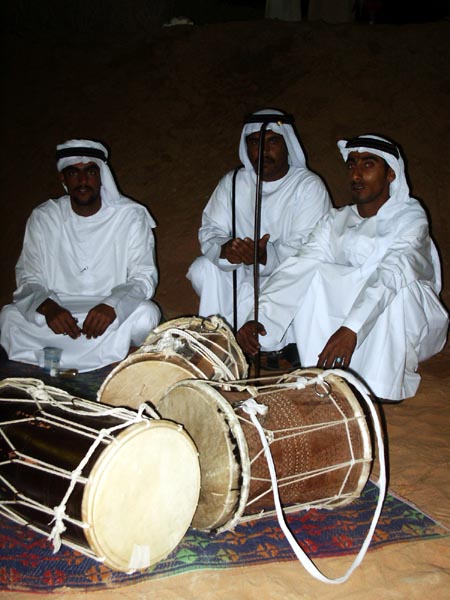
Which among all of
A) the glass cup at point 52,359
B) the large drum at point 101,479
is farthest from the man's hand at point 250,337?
the large drum at point 101,479

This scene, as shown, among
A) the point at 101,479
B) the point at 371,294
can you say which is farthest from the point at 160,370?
the point at 371,294

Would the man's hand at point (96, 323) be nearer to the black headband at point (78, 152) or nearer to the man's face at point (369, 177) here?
the black headband at point (78, 152)

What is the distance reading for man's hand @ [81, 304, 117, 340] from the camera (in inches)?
161

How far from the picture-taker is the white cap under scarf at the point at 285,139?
4.43 meters

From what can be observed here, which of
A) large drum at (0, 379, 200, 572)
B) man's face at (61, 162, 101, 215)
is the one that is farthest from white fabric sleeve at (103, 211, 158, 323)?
large drum at (0, 379, 200, 572)

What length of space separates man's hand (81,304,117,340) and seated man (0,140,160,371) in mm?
138

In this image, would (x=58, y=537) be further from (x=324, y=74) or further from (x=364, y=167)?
(x=324, y=74)

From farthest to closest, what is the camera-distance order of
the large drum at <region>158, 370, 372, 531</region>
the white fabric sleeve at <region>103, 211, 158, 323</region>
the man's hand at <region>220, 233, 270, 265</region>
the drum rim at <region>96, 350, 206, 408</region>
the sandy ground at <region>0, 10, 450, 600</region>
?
the sandy ground at <region>0, 10, 450, 600</region>
the white fabric sleeve at <region>103, 211, 158, 323</region>
the man's hand at <region>220, 233, 270, 265</region>
the drum rim at <region>96, 350, 206, 408</region>
the large drum at <region>158, 370, 372, 531</region>

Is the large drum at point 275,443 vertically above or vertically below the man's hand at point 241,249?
below

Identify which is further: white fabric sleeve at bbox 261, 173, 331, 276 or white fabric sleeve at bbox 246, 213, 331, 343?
white fabric sleeve at bbox 261, 173, 331, 276

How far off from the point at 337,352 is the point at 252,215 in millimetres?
1844

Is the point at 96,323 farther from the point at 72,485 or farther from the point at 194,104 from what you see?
the point at 194,104

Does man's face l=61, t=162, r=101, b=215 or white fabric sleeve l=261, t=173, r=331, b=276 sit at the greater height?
man's face l=61, t=162, r=101, b=215

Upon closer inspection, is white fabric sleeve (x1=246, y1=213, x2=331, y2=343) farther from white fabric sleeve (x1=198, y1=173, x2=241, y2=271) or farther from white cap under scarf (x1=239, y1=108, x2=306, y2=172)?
white cap under scarf (x1=239, y1=108, x2=306, y2=172)
